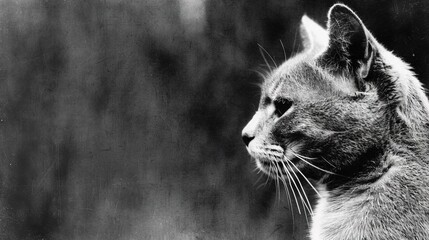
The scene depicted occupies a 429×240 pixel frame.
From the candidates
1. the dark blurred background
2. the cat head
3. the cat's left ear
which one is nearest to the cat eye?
the cat head

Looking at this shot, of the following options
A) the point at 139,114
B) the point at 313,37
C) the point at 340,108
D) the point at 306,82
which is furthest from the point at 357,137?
the point at 139,114

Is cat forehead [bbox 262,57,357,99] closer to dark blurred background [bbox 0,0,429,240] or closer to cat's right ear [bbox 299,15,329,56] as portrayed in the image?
cat's right ear [bbox 299,15,329,56]

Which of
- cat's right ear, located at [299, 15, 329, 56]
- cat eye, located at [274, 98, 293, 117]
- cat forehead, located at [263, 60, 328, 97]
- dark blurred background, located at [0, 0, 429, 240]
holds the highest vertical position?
cat's right ear, located at [299, 15, 329, 56]

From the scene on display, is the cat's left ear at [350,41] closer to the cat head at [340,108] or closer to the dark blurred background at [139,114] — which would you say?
the cat head at [340,108]

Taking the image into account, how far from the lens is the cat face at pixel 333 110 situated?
62.1 inches

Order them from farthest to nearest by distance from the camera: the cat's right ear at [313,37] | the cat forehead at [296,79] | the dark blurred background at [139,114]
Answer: the dark blurred background at [139,114] → the cat's right ear at [313,37] → the cat forehead at [296,79]

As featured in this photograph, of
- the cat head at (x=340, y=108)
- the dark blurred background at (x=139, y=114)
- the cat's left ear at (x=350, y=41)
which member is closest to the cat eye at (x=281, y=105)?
the cat head at (x=340, y=108)

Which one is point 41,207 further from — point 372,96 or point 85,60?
point 372,96

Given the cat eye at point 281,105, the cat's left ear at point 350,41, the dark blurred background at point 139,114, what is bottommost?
the dark blurred background at point 139,114

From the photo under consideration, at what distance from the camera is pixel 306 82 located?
5.64 feet

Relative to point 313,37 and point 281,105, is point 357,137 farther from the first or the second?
point 313,37

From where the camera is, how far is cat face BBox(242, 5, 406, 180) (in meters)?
1.58

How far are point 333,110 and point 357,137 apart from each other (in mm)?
114

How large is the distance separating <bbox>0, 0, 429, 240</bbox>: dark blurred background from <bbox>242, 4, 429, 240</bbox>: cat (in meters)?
0.65
